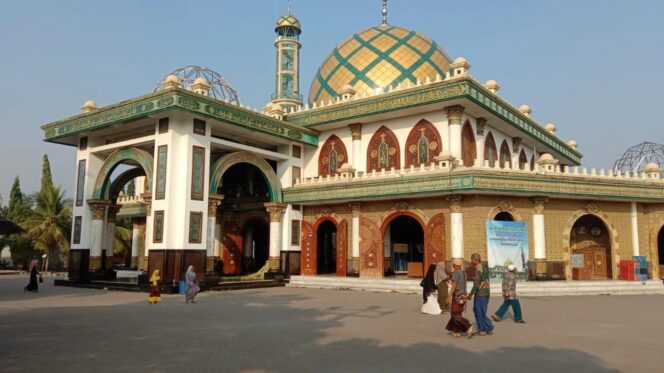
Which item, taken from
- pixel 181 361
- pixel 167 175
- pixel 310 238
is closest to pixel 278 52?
pixel 310 238

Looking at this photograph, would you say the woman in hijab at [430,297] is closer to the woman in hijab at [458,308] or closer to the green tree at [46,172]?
the woman in hijab at [458,308]

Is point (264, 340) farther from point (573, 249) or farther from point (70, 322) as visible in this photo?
point (573, 249)

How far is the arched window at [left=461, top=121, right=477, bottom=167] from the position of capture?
2069 centimetres

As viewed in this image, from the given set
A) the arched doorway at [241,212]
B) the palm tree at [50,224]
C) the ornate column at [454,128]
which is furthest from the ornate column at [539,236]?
the palm tree at [50,224]

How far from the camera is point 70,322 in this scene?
9625 mm

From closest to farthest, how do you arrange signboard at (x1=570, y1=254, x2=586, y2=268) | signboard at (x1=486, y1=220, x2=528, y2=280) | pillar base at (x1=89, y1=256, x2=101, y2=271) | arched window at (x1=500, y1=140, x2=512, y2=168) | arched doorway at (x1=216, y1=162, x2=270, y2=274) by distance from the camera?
Answer: 1. signboard at (x1=486, y1=220, x2=528, y2=280)
2. signboard at (x1=570, y1=254, x2=586, y2=268)
3. pillar base at (x1=89, y1=256, x2=101, y2=271)
4. arched window at (x1=500, y1=140, x2=512, y2=168)
5. arched doorway at (x1=216, y1=162, x2=270, y2=274)

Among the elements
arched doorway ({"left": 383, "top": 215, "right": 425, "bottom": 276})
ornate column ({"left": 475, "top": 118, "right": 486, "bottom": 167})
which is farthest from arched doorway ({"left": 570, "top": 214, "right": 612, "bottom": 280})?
arched doorway ({"left": 383, "top": 215, "right": 425, "bottom": 276})

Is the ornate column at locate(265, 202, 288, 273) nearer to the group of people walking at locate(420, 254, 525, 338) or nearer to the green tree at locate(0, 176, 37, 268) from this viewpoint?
the group of people walking at locate(420, 254, 525, 338)

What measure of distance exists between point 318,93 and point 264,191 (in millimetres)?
6730

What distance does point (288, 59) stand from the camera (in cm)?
3291

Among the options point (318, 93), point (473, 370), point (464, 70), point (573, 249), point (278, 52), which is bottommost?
point (473, 370)

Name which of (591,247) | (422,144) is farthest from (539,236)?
(422,144)

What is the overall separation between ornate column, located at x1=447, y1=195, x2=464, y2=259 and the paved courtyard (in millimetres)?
4899

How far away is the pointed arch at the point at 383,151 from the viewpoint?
21.8 meters
